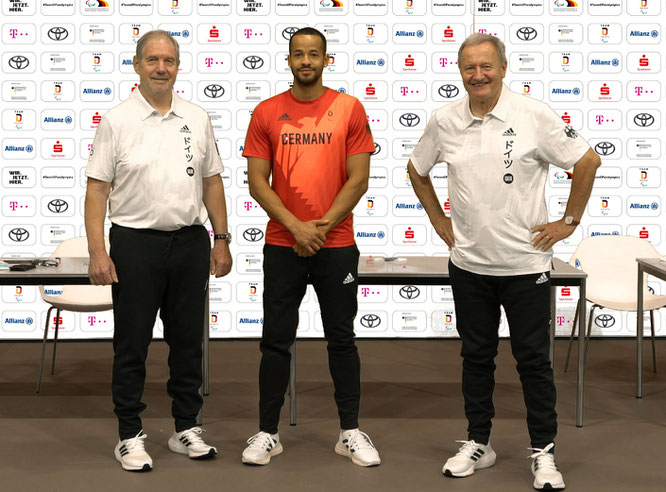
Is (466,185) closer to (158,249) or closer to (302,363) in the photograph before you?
(158,249)

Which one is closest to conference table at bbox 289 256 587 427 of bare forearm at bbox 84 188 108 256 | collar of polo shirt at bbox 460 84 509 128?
collar of polo shirt at bbox 460 84 509 128

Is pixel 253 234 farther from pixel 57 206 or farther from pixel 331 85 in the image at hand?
pixel 57 206

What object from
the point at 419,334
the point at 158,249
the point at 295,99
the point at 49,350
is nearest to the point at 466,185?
the point at 295,99

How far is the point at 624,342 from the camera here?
5418 millimetres

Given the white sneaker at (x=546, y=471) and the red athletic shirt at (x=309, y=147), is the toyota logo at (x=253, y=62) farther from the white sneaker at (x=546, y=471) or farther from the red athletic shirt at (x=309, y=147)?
the white sneaker at (x=546, y=471)

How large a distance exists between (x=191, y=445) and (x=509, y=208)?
4.94ft

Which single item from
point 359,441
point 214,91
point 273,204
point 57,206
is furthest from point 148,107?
point 57,206

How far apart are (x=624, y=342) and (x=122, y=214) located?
3.75 metres

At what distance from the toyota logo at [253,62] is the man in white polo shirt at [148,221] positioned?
2.35m

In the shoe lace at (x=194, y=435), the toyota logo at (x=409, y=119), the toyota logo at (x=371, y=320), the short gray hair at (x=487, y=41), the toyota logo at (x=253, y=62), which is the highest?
the toyota logo at (x=253, y=62)

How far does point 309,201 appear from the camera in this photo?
9.84 ft

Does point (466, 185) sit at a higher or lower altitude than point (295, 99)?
lower

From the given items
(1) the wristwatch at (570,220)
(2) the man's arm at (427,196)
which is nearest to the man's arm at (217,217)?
(2) the man's arm at (427,196)

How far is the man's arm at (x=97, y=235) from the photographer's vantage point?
9.64ft
